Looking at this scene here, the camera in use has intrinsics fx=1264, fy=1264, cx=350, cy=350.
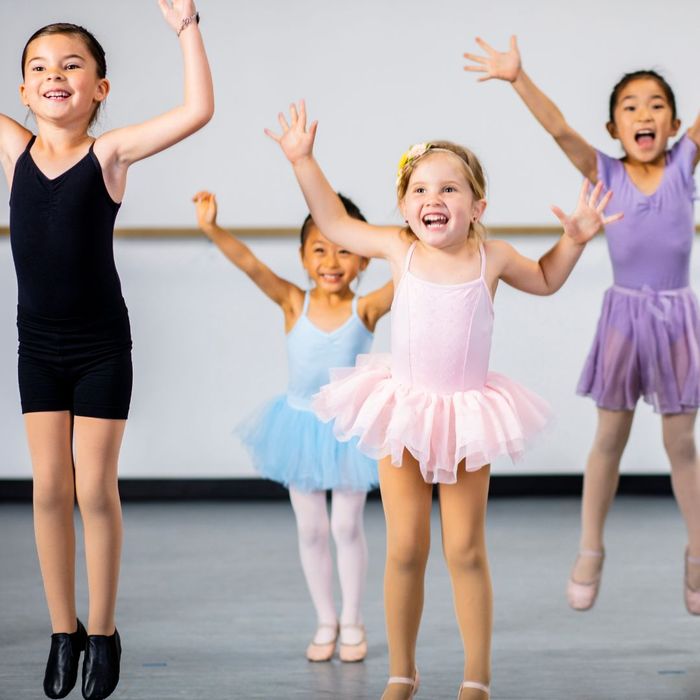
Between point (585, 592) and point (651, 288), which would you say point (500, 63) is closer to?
point (651, 288)

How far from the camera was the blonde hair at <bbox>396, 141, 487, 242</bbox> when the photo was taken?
255cm

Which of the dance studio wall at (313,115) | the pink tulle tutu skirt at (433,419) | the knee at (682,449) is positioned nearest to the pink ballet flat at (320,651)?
the pink tulle tutu skirt at (433,419)

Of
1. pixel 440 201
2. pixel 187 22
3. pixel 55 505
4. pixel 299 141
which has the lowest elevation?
pixel 55 505

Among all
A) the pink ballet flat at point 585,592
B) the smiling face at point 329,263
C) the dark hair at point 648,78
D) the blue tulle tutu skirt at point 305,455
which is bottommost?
the pink ballet flat at point 585,592

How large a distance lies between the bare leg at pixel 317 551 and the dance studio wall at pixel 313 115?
6.58 feet

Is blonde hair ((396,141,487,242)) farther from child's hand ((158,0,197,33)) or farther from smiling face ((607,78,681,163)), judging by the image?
smiling face ((607,78,681,163))

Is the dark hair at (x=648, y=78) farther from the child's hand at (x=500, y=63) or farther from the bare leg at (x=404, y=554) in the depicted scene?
the bare leg at (x=404, y=554)

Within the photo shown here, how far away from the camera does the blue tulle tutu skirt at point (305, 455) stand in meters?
3.19

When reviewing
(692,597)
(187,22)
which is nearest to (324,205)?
(187,22)

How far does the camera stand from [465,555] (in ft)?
8.12

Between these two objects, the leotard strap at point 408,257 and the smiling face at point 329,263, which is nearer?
the leotard strap at point 408,257

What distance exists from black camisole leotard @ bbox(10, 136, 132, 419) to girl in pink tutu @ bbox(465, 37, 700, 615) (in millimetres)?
1297

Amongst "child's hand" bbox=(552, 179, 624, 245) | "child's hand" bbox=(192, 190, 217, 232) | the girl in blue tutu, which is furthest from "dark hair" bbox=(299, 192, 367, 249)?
"child's hand" bbox=(552, 179, 624, 245)

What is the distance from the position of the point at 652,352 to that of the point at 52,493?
5.14 feet
